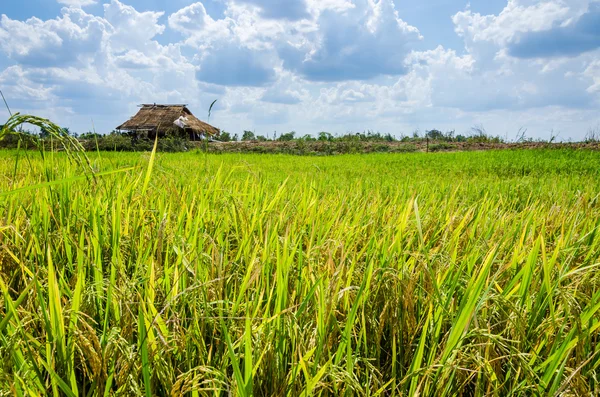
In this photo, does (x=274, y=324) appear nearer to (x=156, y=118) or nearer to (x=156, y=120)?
(x=156, y=120)

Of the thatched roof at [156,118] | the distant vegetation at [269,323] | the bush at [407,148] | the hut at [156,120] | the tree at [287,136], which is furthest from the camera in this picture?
the thatched roof at [156,118]

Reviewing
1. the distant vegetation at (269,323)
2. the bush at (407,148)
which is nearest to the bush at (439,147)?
the bush at (407,148)

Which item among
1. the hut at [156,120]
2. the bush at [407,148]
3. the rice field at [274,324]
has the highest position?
the hut at [156,120]

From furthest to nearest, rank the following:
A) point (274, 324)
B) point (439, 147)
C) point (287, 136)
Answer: point (287, 136), point (439, 147), point (274, 324)

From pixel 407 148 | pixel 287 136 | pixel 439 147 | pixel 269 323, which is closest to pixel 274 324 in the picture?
pixel 269 323

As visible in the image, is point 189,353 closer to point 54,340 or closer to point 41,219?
point 54,340

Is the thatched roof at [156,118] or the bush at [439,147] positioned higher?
the thatched roof at [156,118]

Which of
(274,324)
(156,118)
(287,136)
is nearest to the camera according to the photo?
(274,324)

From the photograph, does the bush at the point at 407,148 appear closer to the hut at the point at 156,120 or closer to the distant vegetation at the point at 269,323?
the distant vegetation at the point at 269,323

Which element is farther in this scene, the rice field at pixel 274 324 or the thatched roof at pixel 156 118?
the thatched roof at pixel 156 118

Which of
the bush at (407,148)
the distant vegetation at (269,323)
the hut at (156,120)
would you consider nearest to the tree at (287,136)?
the bush at (407,148)

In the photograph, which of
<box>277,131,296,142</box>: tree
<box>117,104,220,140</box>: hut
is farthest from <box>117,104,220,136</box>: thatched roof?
<box>277,131,296,142</box>: tree

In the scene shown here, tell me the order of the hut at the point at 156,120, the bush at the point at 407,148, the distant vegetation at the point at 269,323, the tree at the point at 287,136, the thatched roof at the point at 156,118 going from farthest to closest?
the thatched roof at the point at 156,118, the hut at the point at 156,120, the tree at the point at 287,136, the bush at the point at 407,148, the distant vegetation at the point at 269,323

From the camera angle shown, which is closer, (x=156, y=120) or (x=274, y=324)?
(x=274, y=324)
